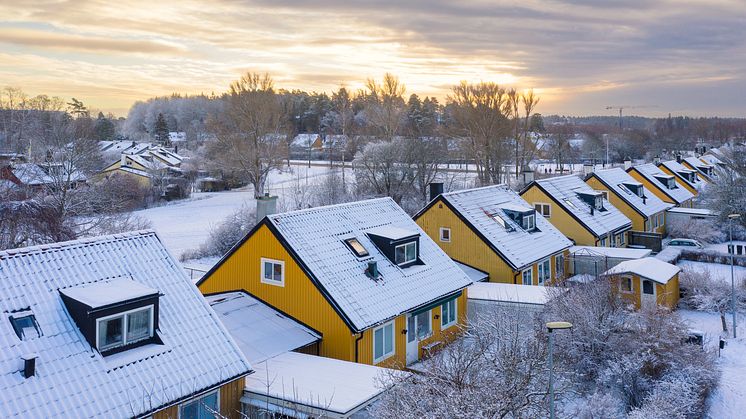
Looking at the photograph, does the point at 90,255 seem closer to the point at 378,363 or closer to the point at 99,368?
the point at 99,368

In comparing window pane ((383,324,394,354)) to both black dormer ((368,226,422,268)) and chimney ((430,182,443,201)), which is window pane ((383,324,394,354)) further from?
chimney ((430,182,443,201))

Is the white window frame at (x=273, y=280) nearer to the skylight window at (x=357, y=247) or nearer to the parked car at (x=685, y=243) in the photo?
the skylight window at (x=357, y=247)

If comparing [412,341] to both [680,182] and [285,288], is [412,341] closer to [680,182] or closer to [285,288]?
[285,288]

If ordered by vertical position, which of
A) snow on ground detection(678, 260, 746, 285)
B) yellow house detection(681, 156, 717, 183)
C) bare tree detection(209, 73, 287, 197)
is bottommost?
snow on ground detection(678, 260, 746, 285)

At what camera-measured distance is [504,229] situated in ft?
96.4

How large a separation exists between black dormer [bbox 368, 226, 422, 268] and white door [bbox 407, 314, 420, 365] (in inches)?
84.6

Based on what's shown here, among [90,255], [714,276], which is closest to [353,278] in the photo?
[90,255]

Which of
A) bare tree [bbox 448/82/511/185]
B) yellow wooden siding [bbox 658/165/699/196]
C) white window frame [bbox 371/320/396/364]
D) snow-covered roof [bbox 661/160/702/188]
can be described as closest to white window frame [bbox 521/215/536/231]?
white window frame [bbox 371/320/396/364]

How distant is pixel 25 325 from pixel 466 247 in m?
20.1

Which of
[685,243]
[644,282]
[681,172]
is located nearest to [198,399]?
[644,282]

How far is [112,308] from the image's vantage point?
1240cm

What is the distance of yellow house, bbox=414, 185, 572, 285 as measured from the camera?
2767cm

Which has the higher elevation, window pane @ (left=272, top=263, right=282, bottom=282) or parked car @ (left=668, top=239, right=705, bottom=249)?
window pane @ (left=272, top=263, right=282, bottom=282)

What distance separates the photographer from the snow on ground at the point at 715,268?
109 feet
